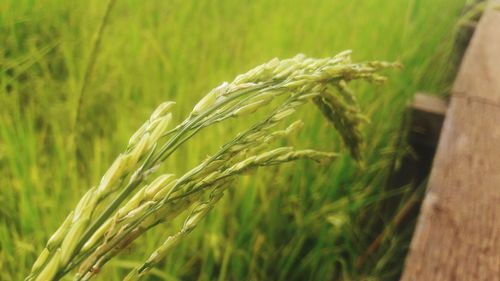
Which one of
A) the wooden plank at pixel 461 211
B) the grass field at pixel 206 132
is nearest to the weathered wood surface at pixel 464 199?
the wooden plank at pixel 461 211

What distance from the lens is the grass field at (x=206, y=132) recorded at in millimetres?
1162

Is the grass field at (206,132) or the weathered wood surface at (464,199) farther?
the grass field at (206,132)

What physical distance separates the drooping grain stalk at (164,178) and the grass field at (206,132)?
52cm

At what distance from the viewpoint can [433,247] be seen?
0.84m

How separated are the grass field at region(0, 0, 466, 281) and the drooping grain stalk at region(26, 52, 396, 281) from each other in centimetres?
52

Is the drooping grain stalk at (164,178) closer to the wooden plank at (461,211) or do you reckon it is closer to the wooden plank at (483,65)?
the wooden plank at (461,211)

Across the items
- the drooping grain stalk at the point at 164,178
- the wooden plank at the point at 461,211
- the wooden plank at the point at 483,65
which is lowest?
the wooden plank at the point at 483,65

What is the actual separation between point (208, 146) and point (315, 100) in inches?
25.2

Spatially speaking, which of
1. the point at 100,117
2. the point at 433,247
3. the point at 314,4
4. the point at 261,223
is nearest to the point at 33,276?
the point at 433,247

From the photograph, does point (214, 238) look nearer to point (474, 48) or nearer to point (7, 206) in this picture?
point (7, 206)

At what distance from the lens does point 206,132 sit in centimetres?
141

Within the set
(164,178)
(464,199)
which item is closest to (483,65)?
(464,199)

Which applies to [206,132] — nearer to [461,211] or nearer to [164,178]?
[461,211]

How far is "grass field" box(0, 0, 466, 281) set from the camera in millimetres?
1162
